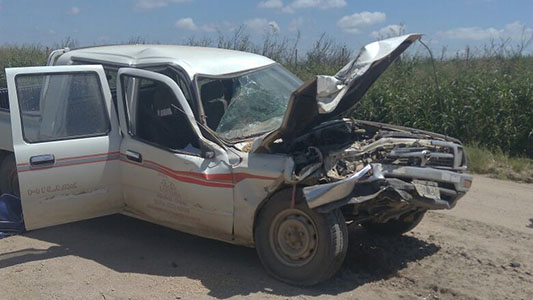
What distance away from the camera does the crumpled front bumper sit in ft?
15.6

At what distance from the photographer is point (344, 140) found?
5.72 meters

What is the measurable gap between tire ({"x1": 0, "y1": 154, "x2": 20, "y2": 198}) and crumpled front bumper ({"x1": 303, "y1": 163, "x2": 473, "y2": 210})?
Result: 398cm

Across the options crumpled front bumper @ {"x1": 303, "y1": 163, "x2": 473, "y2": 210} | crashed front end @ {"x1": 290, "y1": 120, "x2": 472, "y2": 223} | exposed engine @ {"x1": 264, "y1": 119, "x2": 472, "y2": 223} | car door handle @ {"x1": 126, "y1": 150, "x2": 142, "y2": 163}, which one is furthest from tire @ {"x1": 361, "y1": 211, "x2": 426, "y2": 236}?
car door handle @ {"x1": 126, "y1": 150, "x2": 142, "y2": 163}

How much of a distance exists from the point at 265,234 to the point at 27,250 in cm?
258

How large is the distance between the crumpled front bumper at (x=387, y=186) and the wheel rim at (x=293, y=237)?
26 centimetres

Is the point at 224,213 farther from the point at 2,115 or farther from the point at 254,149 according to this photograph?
the point at 2,115

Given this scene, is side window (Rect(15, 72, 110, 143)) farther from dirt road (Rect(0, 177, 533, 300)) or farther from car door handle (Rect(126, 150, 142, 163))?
dirt road (Rect(0, 177, 533, 300))

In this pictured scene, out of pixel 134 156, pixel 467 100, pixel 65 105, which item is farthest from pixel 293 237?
pixel 467 100

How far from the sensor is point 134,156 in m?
5.82

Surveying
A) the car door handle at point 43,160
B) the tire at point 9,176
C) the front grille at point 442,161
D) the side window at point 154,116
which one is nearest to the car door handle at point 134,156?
the side window at point 154,116

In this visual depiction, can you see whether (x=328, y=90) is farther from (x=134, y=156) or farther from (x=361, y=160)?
(x=134, y=156)

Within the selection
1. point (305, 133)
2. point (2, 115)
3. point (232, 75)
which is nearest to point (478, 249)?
point (305, 133)

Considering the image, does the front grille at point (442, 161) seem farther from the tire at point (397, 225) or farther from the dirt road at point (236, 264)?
the dirt road at point (236, 264)

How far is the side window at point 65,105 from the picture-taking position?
5.82 metres
